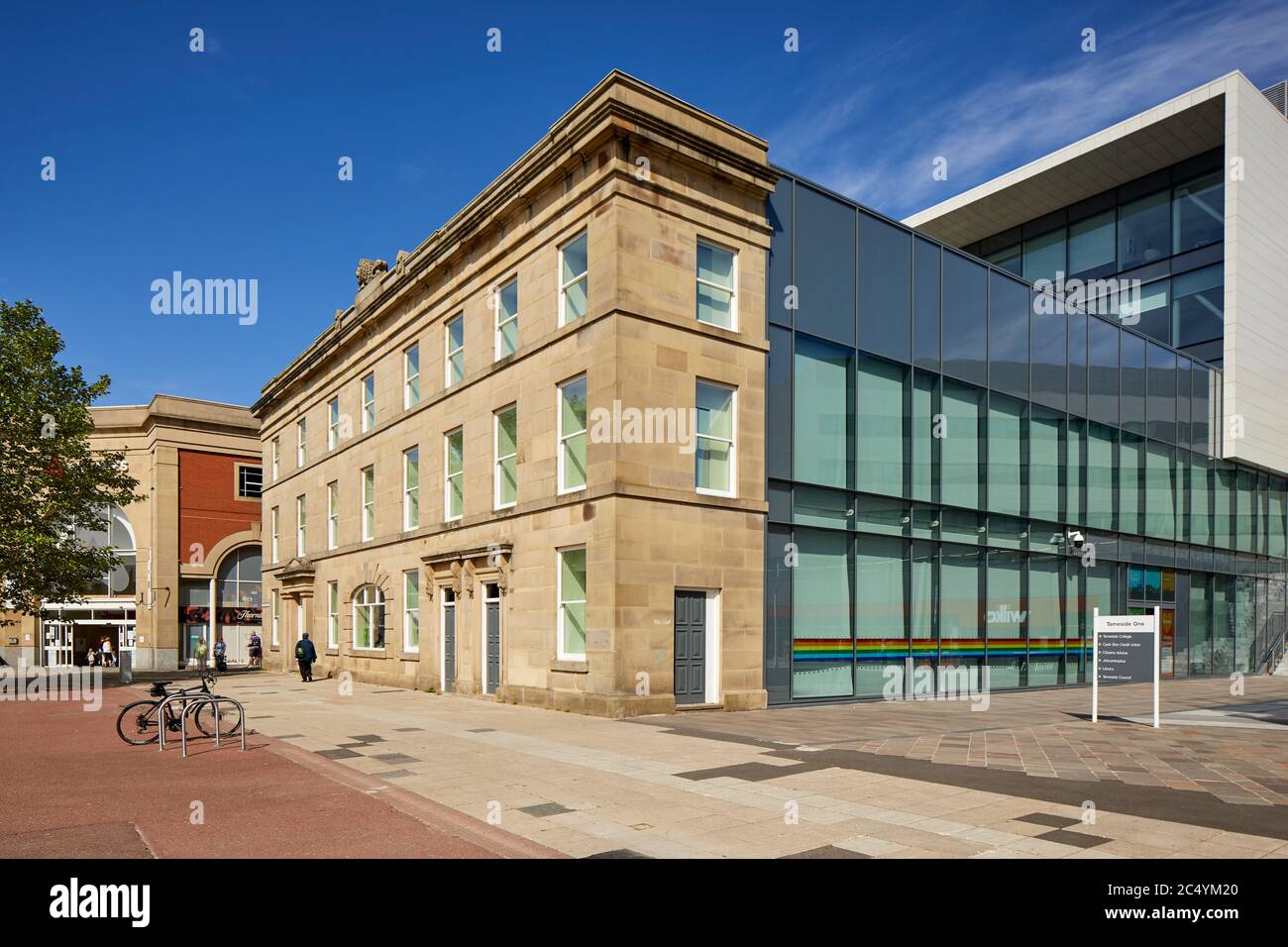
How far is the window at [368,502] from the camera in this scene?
100ft

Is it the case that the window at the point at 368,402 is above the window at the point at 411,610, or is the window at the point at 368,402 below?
above

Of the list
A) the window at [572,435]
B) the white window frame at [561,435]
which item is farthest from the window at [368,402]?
the window at [572,435]

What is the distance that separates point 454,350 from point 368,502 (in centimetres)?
813

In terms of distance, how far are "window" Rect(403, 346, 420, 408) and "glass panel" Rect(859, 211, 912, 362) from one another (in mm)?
13131

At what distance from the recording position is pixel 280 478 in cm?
4012

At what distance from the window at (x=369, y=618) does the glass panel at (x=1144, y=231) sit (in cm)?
3330

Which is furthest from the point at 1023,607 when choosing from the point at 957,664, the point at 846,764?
the point at 846,764

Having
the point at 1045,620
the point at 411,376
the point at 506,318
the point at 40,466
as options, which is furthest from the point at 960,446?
the point at 40,466

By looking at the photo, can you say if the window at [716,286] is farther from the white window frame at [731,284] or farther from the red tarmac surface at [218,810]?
the red tarmac surface at [218,810]

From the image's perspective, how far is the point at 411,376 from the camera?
2794cm

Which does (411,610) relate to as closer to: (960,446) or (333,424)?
→ (333,424)

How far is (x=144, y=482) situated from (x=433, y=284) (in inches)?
1359

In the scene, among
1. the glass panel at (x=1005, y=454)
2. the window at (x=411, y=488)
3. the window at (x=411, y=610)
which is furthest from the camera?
the window at (x=411, y=488)
